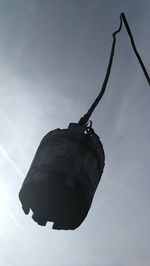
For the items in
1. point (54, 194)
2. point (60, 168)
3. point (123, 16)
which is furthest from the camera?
point (123, 16)

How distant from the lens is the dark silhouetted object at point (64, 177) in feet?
20.4

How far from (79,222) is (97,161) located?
1.04 m

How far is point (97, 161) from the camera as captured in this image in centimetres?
687

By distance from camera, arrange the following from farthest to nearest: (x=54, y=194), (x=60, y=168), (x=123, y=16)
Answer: (x=123, y=16), (x=54, y=194), (x=60, y=168)

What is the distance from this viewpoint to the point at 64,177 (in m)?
6.27

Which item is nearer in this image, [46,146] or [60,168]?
[60,168]

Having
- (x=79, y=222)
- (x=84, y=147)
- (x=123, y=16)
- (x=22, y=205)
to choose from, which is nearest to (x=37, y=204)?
(x=22, y=205)

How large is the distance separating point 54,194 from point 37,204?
13.2 inches

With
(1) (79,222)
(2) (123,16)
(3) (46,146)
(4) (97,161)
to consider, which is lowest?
(1) (79,222)

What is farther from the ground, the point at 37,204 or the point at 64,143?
the point at 64,143

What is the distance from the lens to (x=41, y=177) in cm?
615

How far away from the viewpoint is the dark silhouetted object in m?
6.20

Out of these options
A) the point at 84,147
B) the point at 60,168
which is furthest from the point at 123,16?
the point at 60,168

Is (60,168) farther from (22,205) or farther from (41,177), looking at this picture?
(22,205)
